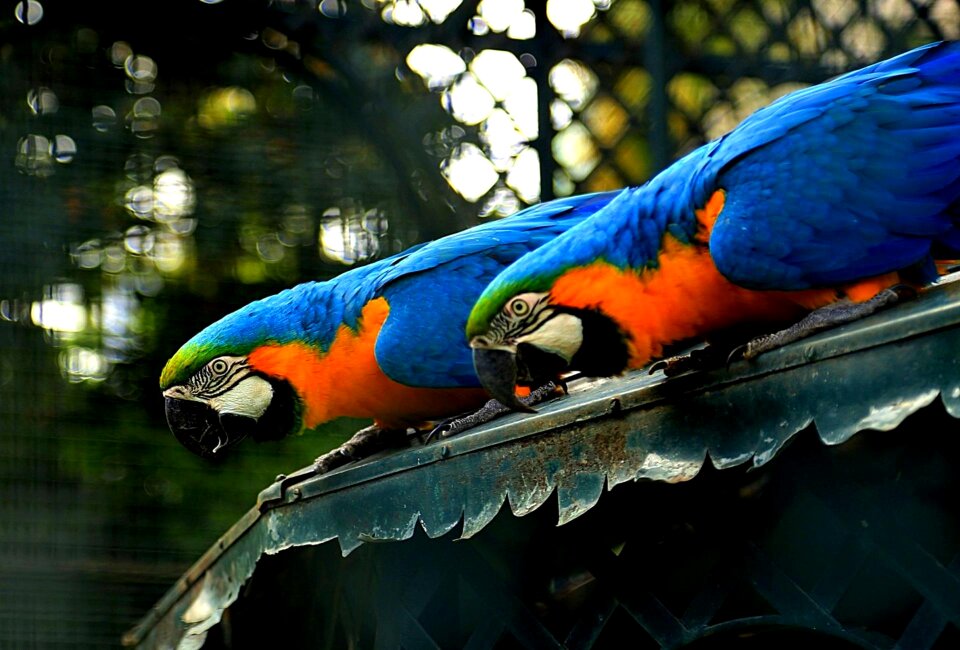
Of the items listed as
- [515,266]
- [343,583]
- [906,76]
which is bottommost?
[343,583]

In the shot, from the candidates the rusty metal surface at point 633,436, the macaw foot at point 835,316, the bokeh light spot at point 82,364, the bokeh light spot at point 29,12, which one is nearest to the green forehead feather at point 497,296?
the rusty metal surface at point 633,436

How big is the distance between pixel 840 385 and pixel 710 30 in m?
3.26

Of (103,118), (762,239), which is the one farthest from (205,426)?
(103,118)

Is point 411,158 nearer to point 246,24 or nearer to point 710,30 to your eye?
point 246,24

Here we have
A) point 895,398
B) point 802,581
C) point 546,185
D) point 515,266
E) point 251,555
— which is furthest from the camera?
point 546,185

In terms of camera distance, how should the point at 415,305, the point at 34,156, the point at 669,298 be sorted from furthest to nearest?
the point at 34,156
the point at 415,305
the point at 669,298

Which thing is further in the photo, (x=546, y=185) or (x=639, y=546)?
(x=546, y=185)

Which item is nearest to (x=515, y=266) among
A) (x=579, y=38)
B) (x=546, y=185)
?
(x=546, y=185)

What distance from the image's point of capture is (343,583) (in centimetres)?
343

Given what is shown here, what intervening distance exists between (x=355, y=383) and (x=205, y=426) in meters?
0.41

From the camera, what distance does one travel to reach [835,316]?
2393 millimetres

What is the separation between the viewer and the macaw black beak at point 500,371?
278 cm

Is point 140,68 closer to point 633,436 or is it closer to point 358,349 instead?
point 358,349

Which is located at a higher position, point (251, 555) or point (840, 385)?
point (840, 385)
